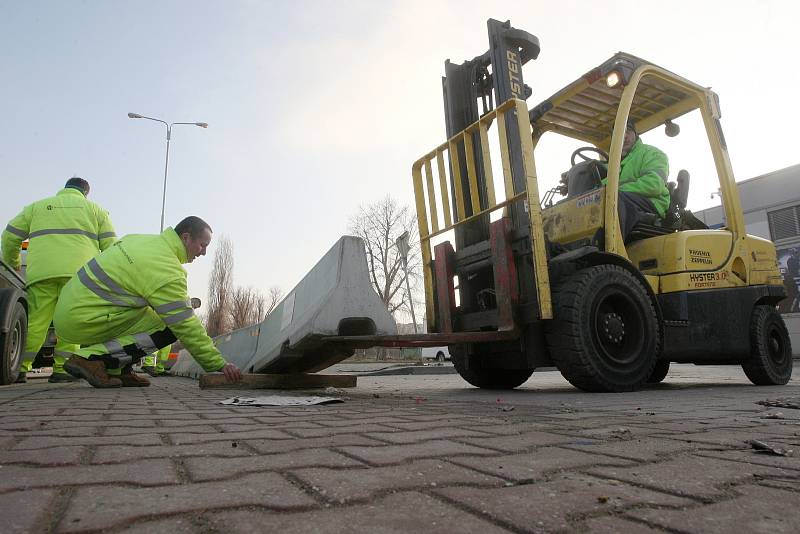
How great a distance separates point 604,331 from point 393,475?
11.7 ft

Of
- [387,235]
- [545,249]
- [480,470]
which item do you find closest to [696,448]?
[480,470]

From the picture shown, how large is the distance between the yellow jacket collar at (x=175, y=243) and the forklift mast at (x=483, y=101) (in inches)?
102

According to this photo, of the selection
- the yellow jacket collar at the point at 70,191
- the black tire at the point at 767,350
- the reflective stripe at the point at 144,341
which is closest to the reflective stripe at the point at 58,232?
the yellow jacket collar at the point at 70,191

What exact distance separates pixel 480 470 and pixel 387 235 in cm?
3619

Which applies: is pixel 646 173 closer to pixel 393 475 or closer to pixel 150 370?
pixel 393 475

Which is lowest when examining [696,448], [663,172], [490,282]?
[696,448]

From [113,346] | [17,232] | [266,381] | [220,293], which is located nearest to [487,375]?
[266,381]

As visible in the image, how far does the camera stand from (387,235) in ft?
123

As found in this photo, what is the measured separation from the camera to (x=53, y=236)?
18.8ft

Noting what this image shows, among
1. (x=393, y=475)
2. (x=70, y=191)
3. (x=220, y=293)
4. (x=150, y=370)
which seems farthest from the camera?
(x=220, y=293)

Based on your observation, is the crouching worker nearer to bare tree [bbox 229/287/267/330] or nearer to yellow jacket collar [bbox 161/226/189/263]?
yellow jacket collar [bbox 161/226/189/263]

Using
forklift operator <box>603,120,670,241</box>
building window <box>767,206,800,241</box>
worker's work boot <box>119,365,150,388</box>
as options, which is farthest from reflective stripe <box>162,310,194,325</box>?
building window <box>767,206,800,241</box>

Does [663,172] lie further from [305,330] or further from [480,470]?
[480,470]

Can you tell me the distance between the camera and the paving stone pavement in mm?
1065
